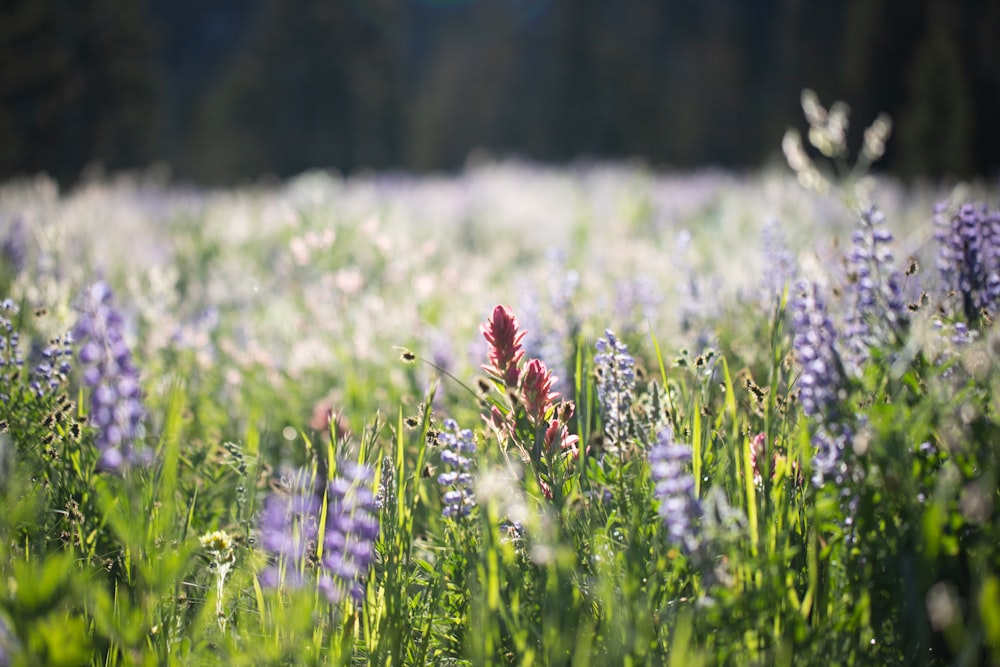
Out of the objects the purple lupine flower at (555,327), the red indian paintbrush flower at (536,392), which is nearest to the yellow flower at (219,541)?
the red indian paintbrush flower at (536,392)

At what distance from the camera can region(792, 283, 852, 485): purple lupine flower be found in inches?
45.5

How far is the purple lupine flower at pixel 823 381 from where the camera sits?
116cm

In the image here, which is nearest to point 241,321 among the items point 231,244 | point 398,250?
point 398,250

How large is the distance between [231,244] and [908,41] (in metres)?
19.5

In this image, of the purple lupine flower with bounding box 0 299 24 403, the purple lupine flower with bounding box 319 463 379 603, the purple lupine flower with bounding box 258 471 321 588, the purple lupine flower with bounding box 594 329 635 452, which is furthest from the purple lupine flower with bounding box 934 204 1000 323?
the purple lupine flower with bounding box 0 299 24 403

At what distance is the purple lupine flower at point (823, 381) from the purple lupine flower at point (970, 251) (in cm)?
55

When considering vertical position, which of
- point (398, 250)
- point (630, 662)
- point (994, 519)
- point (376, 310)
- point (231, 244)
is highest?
point (231, 244)

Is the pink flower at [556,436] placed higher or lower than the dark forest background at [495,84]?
lower

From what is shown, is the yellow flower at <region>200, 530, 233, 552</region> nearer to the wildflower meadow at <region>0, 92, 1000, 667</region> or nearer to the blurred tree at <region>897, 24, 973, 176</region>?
the wildflower meadow at <region>0, 92, 1000, 667</region>

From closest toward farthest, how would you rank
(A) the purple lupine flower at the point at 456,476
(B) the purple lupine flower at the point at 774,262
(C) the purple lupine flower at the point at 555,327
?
(A) the purple lupine flower at the point at 456,476 → (C) the purple lupine flower at the point at 555,327 → (B) the purple lupine flower at the point at 774,262

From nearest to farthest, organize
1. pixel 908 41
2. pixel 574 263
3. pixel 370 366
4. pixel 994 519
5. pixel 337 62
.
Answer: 1. pixel 994 519
2. pixel 370 366
3. pixel 574 263
4. pixel 908 41
5. pixel 337 62

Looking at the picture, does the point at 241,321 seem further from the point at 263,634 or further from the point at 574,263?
the point at 263,634

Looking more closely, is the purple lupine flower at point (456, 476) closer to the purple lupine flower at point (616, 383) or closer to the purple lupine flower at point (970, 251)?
the purple lupine flower at point (616, 383)

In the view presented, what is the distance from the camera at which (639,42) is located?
29.0m
